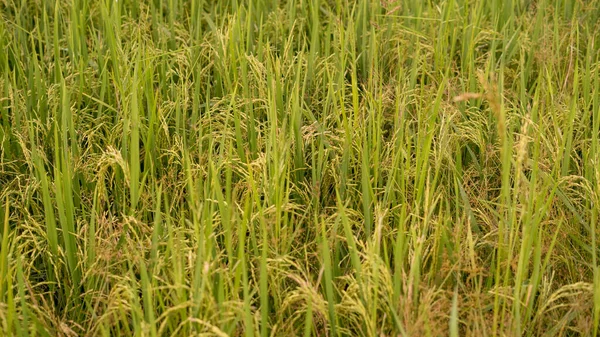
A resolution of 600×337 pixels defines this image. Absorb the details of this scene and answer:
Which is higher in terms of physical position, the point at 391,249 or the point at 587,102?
the point at 587,102

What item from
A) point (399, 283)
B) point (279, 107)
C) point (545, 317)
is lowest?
point (545, 317)

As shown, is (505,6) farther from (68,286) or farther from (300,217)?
(68,286)

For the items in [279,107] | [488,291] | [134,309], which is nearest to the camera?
[134,309]

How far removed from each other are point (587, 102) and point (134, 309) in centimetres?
151

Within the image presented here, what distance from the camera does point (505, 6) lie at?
Answer: 3086mm

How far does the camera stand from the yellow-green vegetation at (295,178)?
1704 mm

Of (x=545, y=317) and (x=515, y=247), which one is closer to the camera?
(x=545, y=317)

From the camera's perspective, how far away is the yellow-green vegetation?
1.70 metres

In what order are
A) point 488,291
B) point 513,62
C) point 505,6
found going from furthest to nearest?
1. point 505,6
2. point 513,62
3. point 488,291

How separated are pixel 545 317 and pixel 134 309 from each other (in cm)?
87

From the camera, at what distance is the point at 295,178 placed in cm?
224

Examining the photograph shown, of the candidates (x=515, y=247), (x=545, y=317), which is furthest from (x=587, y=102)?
(x=545, y=317)

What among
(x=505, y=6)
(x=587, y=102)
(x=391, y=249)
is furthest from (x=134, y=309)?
(x=505, y=6)

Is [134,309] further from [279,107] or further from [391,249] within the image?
[279,107]
